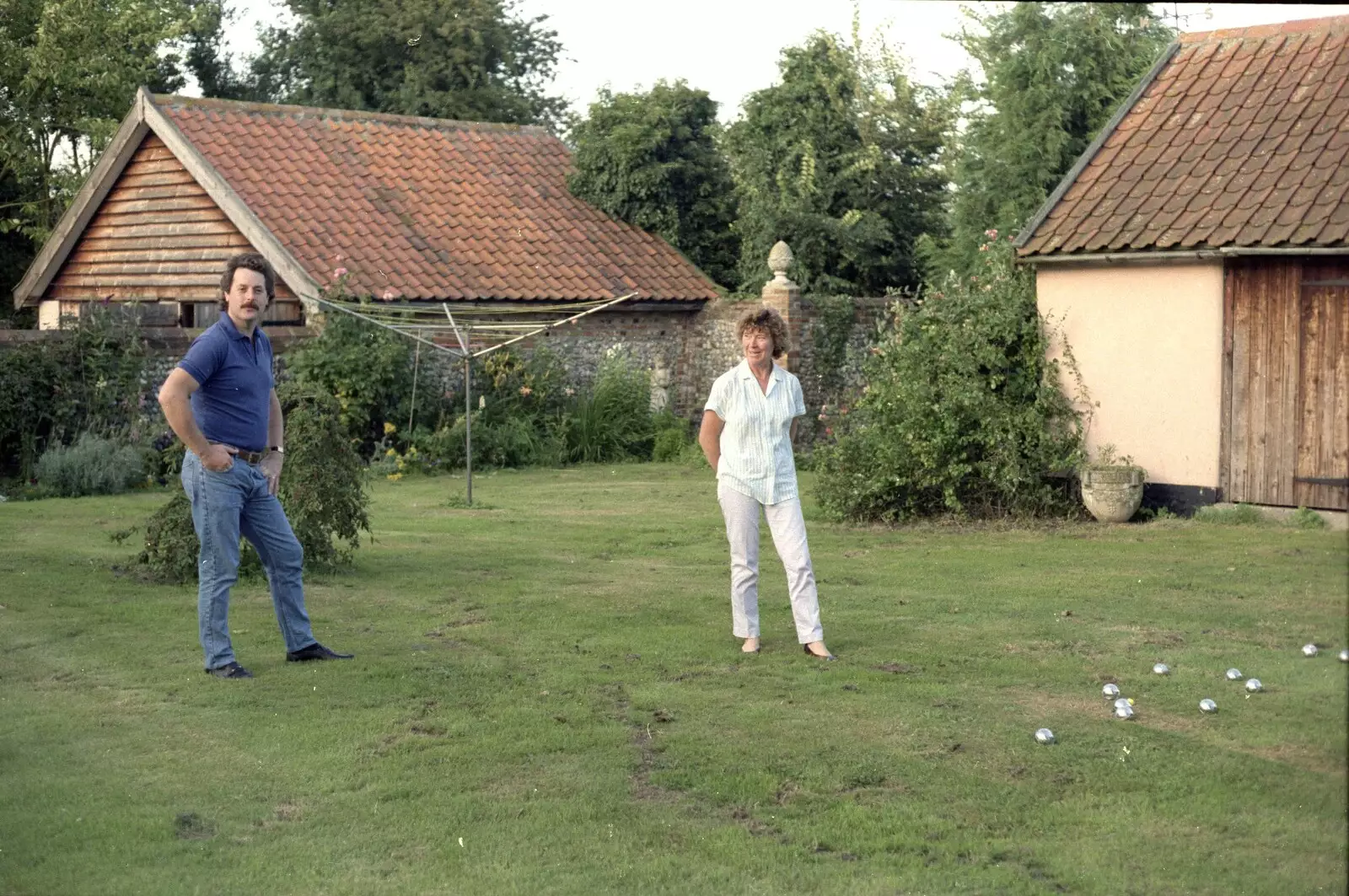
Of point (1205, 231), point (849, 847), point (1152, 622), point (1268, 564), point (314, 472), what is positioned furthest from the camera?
point (1205, 231)

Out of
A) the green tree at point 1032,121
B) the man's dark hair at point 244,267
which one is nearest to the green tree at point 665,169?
the green tree at point 1032,121

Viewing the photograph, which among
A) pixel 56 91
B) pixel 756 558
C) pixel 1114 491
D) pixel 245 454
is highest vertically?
pixel 56 91

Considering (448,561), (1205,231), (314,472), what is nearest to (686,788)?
(314,472)

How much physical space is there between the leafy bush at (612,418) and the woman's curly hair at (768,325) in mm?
13211

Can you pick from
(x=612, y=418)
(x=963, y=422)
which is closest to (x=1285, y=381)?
(x=963, y=422)

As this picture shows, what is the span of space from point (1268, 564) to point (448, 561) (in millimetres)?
6147

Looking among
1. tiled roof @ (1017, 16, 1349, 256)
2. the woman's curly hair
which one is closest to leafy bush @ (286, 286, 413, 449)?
tiled roof @ (1017, 16, 1349, 256)

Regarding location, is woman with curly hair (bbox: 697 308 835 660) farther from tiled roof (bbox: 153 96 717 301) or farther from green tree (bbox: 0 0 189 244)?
green tree (bbox: 0 0 189 244)

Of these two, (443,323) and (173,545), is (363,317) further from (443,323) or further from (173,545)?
(173,545)

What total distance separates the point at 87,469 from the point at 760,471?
452 inches

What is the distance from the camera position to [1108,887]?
4.86 metres

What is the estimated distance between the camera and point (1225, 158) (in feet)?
48.4

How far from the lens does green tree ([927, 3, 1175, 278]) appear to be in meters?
16.4

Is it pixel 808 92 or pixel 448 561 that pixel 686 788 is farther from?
pixel 808 92
